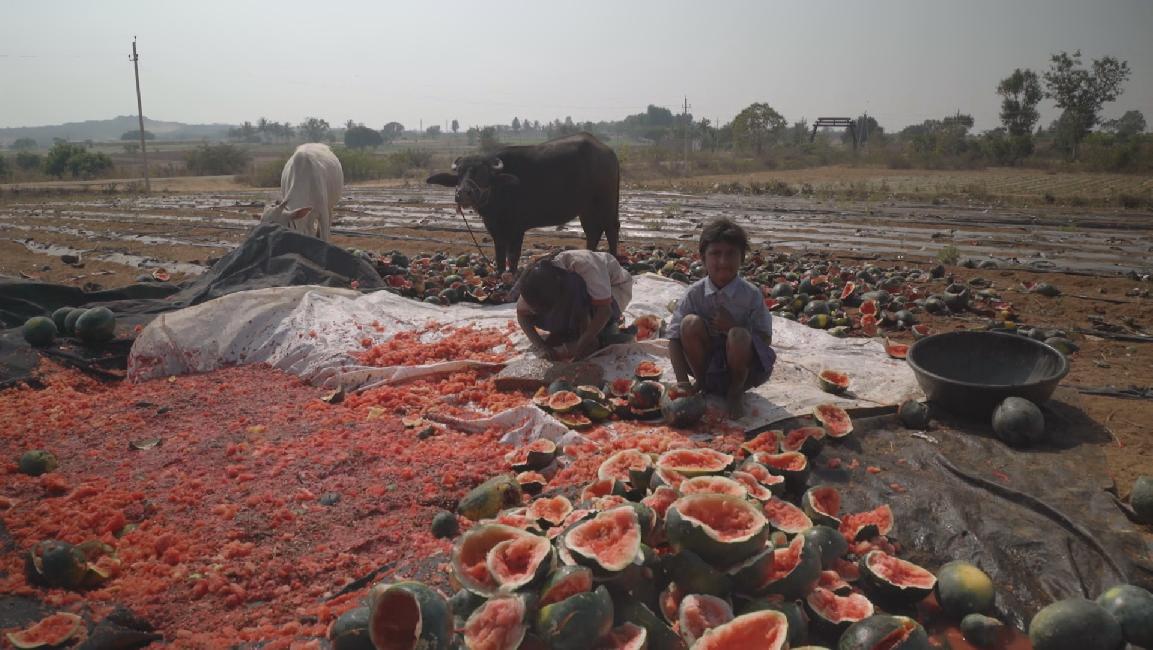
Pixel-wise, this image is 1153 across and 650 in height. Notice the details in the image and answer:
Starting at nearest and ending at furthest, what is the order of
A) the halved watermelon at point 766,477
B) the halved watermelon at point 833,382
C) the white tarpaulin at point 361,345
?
the halved watermelon at point 766,477 < the halved watermelon at point 833,382 < the white tarpaulin at point 361,345

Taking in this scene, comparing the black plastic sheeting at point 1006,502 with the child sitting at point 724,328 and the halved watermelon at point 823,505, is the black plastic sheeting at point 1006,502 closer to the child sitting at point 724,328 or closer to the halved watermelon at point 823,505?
the halved watermelon at point 823,505

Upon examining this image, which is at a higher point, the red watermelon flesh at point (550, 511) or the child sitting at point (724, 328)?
the child sitting at point (724, 328)

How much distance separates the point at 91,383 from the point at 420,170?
5348cm

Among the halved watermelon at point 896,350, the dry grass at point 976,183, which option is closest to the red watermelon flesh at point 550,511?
the halved watermelon at point 896,350

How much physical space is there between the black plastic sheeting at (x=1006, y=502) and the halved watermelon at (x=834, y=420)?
5.4 inches

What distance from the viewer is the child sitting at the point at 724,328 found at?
5.75 m

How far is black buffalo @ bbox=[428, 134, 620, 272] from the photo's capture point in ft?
39.4

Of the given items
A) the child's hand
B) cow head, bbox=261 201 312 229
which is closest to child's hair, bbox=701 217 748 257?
the child's hand

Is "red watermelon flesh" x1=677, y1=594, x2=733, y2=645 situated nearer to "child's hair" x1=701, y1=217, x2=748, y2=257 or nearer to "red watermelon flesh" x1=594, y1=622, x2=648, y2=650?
"red watermelon flesh" x1=594, y1=622, x2=648, y2=650

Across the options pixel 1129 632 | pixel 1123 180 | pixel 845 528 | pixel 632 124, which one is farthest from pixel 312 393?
pixel 632 124

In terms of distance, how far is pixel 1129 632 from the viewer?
3.18m

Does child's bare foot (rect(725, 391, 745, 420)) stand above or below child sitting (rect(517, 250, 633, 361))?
below

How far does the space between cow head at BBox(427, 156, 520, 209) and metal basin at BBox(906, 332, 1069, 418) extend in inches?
309

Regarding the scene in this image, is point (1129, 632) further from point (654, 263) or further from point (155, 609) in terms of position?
point (654, 263)
